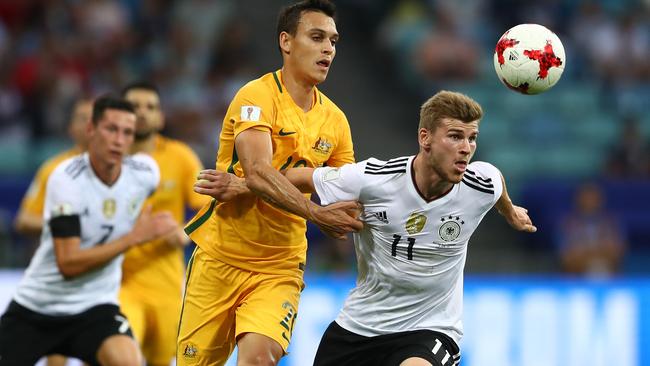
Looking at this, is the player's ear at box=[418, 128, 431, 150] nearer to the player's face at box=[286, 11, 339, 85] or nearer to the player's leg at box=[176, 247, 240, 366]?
the player's face at box=[286, 11, 339, 85]

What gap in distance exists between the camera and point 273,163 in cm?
652

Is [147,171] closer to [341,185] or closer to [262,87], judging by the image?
[262,87]

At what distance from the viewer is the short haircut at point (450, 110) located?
6148 mm

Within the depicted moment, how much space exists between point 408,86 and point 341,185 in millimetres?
9980

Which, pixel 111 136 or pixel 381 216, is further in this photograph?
pixel 111 136

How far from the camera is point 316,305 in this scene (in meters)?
10.8

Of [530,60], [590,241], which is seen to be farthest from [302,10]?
[590,241]

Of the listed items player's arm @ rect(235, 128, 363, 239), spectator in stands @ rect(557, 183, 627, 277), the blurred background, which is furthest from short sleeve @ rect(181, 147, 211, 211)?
spectator in stands @ rect(557, 183, 627, 277)

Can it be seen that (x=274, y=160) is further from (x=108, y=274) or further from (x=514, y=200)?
(x=514, y=200)

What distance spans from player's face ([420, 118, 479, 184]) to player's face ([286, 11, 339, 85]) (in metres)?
0.84

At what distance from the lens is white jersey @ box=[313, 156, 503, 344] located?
20.6 feet

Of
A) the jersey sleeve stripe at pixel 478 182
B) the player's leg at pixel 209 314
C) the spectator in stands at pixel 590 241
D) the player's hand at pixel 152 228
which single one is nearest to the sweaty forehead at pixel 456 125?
the jersey sleeve stripe at pixel 478 182

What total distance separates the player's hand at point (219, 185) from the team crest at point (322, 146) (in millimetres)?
497

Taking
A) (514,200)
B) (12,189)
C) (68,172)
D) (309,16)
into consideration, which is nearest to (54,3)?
(12,189)
